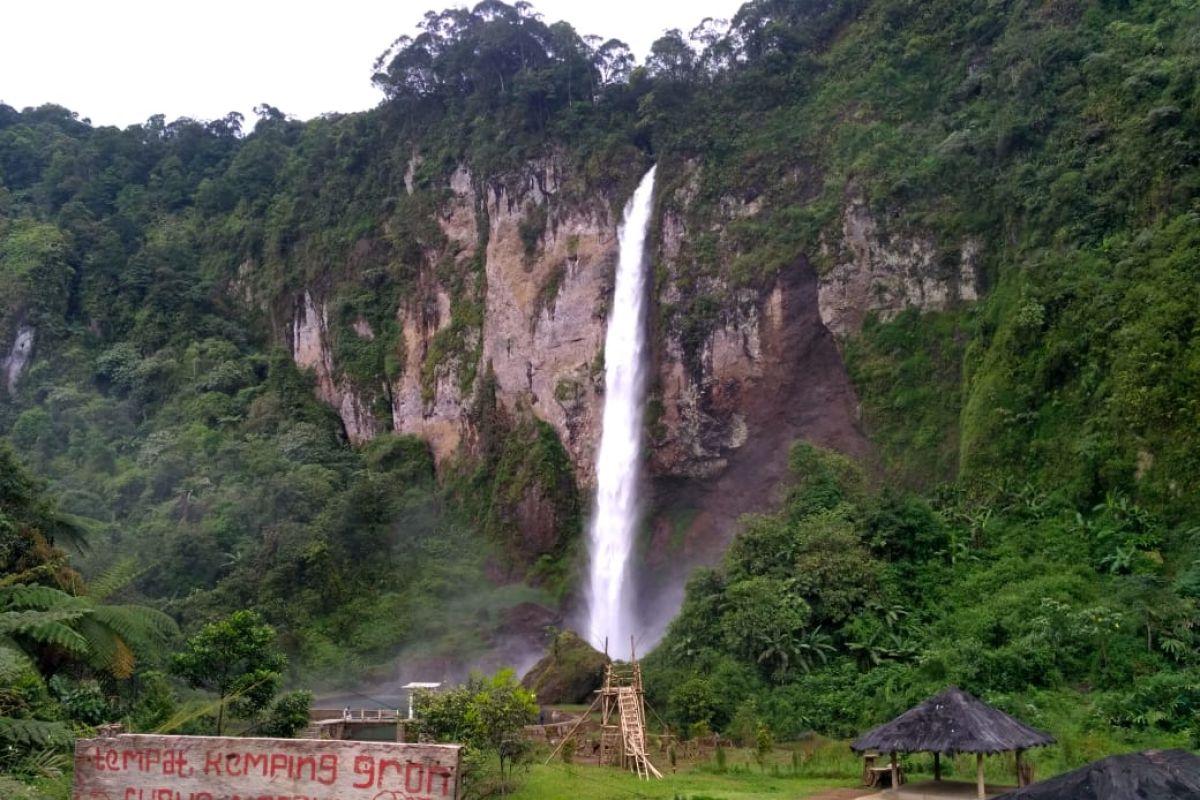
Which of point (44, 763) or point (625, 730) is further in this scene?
point (625, 730)

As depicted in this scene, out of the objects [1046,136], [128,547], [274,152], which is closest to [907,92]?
[1046,136]

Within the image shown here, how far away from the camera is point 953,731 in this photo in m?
13.8

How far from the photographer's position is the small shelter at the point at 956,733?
44.3 feet

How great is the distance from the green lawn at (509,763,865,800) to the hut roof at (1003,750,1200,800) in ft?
18.9

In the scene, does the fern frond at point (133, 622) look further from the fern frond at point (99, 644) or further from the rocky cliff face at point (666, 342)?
the rocky cliff face at point (666, 342)

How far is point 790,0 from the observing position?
39.6 meters

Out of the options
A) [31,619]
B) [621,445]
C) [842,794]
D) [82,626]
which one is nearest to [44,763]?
[31,619]

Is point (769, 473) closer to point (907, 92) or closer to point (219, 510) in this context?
point (907, 92)

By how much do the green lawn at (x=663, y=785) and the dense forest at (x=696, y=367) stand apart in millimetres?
3537

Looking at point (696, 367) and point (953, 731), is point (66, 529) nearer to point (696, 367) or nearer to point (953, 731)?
point (953, 731)

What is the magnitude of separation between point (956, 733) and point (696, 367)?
21436 millimetres

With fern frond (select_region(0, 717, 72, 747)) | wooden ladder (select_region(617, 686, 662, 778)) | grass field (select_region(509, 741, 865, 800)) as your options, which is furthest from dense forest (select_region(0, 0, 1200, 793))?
wooden ladder (select_region(617, 686, 662, 778))

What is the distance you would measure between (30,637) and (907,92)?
2982 cm

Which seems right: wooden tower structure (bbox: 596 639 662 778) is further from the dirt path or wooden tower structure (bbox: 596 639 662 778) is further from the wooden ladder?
the dirt path
